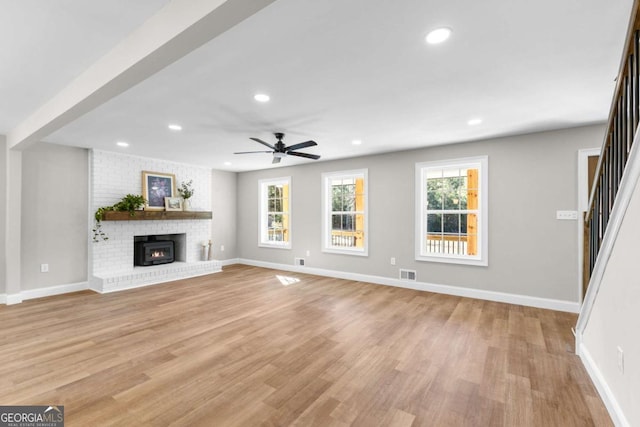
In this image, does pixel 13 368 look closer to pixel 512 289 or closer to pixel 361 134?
pixel 361 134

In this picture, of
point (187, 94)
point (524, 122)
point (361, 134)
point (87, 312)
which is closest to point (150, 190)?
point (87, 312)

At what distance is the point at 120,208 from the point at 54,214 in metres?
0.90

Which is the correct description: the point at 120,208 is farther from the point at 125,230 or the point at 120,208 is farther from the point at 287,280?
the point at 287,280

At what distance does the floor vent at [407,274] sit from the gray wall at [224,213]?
456cm

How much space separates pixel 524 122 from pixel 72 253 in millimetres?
7278

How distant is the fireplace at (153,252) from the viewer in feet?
19.0

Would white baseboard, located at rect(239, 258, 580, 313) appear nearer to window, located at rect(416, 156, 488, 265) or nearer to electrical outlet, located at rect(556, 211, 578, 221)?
window, located at rect(416, 156, 488, 265)

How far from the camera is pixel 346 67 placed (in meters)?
2.31

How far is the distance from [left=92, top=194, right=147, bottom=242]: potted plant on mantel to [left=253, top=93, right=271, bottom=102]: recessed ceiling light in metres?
3.90

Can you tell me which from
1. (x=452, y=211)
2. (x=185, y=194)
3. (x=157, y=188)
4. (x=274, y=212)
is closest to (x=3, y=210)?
(x=157, y=188)

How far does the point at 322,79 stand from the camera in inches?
98.7

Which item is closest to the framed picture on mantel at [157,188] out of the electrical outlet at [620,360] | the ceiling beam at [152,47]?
the ceiling beam at [152,47]

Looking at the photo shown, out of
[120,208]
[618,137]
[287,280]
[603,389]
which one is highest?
[618,137]

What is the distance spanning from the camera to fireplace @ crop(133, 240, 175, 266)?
19.0ft
